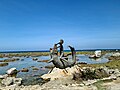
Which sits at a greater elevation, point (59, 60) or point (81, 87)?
point (59, 60)

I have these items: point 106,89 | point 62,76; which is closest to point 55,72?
point 62,76

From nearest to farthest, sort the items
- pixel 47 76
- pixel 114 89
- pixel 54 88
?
1. pixel 114 89
2. pixel 54 88
3. pixel 47 76

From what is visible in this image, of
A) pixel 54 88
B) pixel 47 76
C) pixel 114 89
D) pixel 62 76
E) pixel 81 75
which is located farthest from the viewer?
pixel 47 76

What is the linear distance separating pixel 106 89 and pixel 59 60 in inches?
299

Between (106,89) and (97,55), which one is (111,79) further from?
(97,55)

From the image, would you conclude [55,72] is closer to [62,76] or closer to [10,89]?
[62,76]

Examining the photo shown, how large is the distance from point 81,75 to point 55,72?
3.13 meters

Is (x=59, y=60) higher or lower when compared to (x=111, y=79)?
higher

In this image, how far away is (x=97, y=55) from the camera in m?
67.9

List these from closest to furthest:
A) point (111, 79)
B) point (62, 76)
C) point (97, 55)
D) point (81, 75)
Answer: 1. point (111, 79)
2. point (81, 75)
3. point (62, 76)
4. point (97, 55)

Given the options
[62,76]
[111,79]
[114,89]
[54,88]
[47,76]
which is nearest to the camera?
[114,89]

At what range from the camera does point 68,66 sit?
1986cm


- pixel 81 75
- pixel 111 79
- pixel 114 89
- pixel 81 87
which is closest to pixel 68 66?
pixel 81 75

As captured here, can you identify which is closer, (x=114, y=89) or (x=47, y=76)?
(x=114, y=89)
